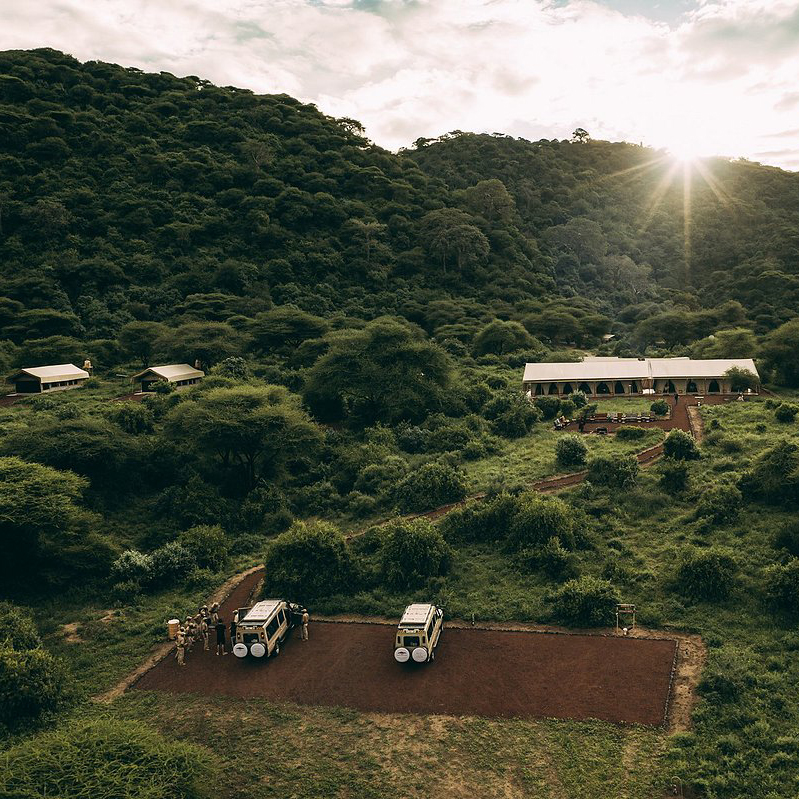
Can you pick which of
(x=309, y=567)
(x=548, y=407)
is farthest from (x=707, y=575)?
(x=548, y=407)

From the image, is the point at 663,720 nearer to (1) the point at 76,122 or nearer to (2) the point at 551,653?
(2) the point at 551,653

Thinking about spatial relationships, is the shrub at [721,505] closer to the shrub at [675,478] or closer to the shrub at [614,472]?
the shrub at [675,478]

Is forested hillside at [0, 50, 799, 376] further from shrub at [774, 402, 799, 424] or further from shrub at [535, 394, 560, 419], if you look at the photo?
shrub at [774, 402, 799, 424]

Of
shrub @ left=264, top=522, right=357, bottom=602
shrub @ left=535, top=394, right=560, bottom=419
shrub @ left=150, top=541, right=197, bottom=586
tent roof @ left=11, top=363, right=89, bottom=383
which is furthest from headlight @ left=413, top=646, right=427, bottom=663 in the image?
tent roof @ left=11, top=363, right=89, bottom=383

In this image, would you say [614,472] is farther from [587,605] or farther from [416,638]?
[416,638]

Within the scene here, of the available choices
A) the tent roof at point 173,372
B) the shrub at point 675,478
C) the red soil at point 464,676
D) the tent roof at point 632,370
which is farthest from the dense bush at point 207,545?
the tent roof at point 632,370
